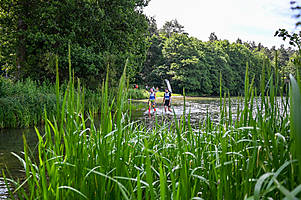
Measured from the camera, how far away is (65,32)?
51.1ft

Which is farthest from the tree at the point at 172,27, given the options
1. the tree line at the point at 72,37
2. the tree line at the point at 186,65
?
the tree line at the point at 72,37

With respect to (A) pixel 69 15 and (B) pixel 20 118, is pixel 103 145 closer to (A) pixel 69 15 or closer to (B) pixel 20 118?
(B) pixel 20 118

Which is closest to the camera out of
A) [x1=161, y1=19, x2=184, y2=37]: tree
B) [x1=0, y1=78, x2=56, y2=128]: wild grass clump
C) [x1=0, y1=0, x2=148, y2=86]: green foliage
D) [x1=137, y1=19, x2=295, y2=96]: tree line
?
[x1=0, y1=78, x2=56, y2=128]: wild grass clump

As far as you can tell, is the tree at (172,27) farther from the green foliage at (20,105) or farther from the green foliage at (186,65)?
the green foliage at (20,105)

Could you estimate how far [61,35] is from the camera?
15.3m

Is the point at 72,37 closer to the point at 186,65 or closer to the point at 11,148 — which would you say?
the point at 11,148

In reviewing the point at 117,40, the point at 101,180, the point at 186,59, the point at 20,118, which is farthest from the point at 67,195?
the point at 186,59

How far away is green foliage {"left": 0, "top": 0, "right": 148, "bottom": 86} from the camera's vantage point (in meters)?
14.4

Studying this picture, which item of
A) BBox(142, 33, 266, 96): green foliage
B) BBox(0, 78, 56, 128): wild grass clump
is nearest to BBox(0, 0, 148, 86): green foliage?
BBox(0, 78, 56, 128): wild grass clump

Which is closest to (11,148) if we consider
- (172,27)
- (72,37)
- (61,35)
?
(72,37)

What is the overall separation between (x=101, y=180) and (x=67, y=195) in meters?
0.21

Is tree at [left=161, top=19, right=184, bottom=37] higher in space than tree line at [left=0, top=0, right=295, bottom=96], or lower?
higher

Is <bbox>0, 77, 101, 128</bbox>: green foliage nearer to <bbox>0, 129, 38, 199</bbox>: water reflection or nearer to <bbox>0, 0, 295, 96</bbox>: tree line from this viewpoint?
<bbox>0, 129, 38, 199</bbox>: water reflection

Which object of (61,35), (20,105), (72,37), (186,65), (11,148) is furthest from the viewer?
(186,65)
